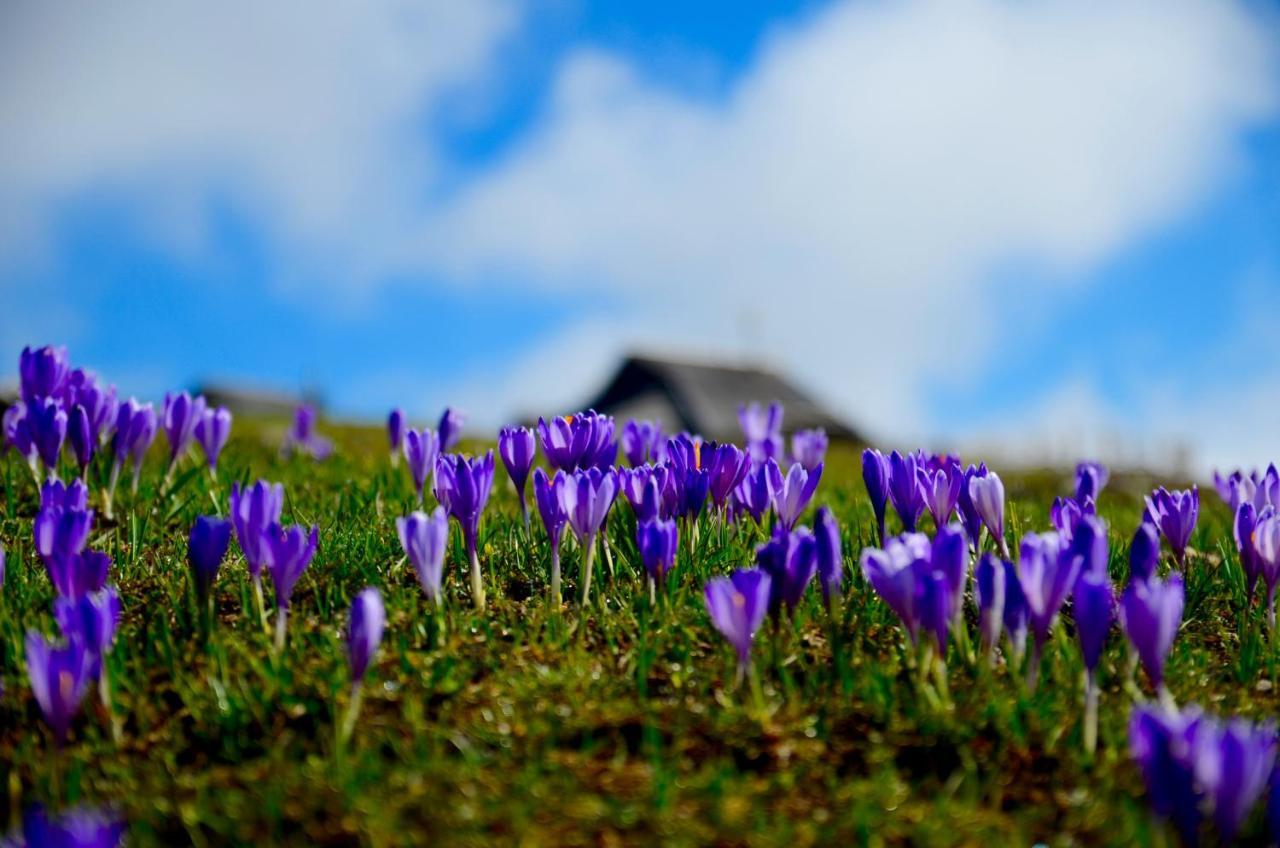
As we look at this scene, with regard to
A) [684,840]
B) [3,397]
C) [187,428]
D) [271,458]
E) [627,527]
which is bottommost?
[684,840]

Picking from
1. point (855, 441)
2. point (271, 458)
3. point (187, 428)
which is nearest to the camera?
point (187, 428)

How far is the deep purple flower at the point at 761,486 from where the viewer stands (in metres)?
4.16

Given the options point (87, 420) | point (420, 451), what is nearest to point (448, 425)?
point (420, 451)

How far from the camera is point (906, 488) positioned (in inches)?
161

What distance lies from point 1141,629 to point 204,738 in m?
2.60

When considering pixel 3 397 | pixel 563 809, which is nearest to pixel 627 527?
pixel 563 809

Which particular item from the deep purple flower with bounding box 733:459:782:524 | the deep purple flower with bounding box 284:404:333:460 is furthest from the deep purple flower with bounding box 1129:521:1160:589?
the deep purple flower with bounding box 284:404:333:460

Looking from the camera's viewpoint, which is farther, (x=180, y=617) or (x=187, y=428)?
(x=187, y=428)

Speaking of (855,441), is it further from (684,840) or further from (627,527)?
(684,840)

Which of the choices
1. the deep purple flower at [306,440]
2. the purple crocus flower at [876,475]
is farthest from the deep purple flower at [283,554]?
the deep purple flower at [306,440]

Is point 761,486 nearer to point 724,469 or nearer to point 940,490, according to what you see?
point 724,469

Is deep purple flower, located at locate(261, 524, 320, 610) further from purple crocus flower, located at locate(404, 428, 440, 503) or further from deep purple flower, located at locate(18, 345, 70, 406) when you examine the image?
deep purple flower, located at locate(18, 345, 70, 406)

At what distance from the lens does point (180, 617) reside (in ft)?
12.1

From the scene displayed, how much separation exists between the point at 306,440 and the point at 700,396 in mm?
24368
